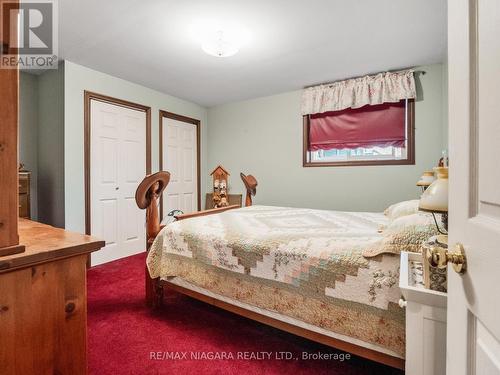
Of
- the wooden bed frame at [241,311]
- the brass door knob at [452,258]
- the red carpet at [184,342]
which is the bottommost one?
the red carpet at [184,342]

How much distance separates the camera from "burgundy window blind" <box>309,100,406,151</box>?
3.29 metres

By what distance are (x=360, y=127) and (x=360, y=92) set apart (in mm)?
451

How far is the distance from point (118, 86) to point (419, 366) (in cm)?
396

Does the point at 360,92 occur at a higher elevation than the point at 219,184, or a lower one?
higher

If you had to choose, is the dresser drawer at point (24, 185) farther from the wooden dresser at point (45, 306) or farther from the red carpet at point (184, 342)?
the wooden dresser at point (45, 306)

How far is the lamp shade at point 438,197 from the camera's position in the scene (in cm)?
93

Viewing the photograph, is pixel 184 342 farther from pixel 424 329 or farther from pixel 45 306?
pixel 424 329

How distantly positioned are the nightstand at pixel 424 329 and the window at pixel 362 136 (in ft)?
9.20

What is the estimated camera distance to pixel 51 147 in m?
3.09

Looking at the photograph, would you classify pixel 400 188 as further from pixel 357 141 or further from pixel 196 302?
pixel 196 302

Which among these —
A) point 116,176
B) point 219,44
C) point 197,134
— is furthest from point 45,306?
point 197,134

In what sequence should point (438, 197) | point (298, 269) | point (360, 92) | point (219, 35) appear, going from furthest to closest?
point (360, 92) < point (219, 35) < point (298, 269) < point (438, 197)

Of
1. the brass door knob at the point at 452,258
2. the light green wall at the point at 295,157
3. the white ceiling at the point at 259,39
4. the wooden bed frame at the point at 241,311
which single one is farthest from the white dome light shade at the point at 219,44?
the brass door knob at the point at 452,258

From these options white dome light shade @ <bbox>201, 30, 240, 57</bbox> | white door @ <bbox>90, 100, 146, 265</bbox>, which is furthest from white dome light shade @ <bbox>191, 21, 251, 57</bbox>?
white door @ <bbox>90, 100, 146, 265</bbox>
